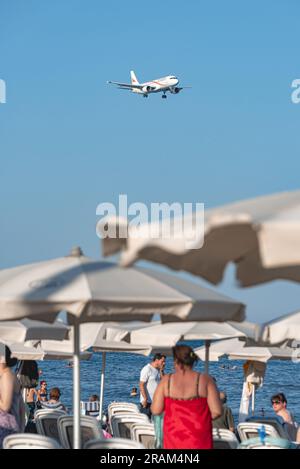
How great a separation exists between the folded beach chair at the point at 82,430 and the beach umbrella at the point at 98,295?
5.26 ft

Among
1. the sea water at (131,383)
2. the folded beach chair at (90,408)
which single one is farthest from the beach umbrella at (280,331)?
the sea water at (131,383)

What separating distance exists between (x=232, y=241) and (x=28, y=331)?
5687 mm

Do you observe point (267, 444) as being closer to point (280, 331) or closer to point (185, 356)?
point (185, 356)

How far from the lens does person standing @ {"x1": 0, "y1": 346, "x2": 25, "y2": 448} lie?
793 cm

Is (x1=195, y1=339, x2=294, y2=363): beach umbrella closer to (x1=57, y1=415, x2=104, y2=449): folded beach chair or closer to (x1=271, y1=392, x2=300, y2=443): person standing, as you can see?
(x1=271, y1=392, x2=300, y2=443): person standing

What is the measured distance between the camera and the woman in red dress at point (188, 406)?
701 cm

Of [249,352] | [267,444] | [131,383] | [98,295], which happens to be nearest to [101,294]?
[98,295]

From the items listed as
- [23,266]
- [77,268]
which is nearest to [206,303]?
[77,268]

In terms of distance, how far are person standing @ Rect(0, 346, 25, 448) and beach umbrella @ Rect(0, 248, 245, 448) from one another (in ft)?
2.20

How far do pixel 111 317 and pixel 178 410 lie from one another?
1193 mm

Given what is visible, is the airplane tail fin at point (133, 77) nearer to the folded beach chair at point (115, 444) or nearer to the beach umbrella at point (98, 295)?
the beach umbrella at point (98, 295)

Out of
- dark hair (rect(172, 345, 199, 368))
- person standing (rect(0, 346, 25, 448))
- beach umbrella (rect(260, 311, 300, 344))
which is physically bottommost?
person standing (rect(0, 346, 25, 448))

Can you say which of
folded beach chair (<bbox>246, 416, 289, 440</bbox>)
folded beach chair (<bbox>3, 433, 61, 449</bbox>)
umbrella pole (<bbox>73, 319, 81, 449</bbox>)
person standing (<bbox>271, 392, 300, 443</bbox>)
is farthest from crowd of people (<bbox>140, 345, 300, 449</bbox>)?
person standing (<bbox>271, 392, 300, 443</bbox>)
